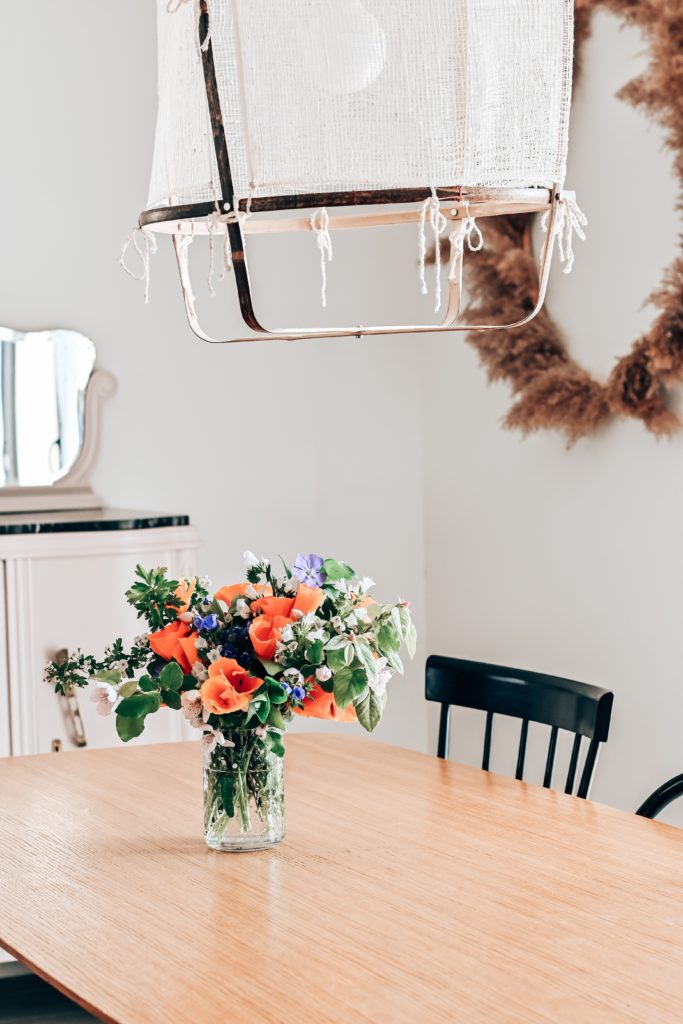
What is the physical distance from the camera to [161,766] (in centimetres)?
199

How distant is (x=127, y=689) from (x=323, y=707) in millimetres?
228

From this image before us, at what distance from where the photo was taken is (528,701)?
196 cm

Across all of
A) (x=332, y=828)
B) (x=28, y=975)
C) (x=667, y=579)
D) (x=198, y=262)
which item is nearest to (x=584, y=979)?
(x=332, y=828)

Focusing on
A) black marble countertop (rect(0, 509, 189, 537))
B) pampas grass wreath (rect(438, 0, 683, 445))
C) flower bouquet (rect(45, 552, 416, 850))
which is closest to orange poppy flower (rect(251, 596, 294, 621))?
flower bouquet (rect(45, 552, 416, 850))

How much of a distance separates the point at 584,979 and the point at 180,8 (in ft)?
3.02

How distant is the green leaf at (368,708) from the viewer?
1.48m

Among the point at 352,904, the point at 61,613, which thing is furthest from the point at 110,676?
the point at 61,613

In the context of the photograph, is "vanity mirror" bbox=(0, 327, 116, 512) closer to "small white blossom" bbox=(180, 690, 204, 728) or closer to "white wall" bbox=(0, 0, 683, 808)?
"white wall" bbox=(0, 0, 683, 808)

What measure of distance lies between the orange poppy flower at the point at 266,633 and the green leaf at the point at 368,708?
11 cm

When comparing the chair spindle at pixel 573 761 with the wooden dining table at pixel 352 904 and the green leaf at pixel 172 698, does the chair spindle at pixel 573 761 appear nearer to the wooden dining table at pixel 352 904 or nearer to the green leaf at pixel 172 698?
the wooden dining table at pixel 352 904

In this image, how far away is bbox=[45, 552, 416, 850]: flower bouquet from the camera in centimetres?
147

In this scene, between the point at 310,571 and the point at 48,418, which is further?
the point at 48,418

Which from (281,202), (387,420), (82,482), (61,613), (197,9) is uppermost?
(197,9)

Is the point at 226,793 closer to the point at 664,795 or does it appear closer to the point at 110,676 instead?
the point at 110,676
